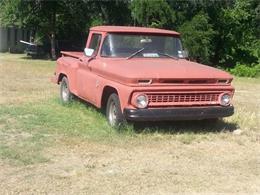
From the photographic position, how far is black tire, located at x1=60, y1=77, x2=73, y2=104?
1146 cm

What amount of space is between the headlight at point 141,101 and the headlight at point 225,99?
135 cm

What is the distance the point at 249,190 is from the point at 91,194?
171 centimetres

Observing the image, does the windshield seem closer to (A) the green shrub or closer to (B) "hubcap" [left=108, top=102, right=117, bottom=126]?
(B) "hubcap" [left=108, top=102, right=117, bottom=126]

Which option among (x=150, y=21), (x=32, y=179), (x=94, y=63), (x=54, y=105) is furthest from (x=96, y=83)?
(x=150, y=21)

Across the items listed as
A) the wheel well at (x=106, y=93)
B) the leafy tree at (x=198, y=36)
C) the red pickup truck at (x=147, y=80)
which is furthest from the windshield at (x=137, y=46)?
the leafy tree at (x=198, y=36)

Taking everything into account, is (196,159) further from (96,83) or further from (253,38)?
(253,38)

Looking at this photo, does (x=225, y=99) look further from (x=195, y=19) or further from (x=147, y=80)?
(x=195, y=19)

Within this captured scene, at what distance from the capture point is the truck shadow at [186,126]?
29.5 ft

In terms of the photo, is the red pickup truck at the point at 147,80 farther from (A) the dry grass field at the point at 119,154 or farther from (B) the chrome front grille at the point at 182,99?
(A) the dry grass field at the point at 119,154

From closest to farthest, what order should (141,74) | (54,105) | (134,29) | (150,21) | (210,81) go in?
(141,74)
(210,81)
(134,29)
(54,105)
(150,21)

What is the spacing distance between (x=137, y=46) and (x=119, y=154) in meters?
2.91

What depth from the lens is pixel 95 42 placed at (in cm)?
1025

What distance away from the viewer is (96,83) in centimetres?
944

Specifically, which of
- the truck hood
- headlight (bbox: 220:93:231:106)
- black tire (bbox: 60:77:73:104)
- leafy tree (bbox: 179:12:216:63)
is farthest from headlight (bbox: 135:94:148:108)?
leafy tree (bbox: 179:12:216:63)
